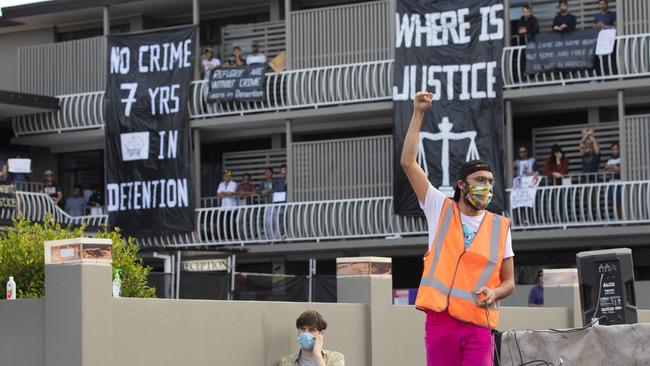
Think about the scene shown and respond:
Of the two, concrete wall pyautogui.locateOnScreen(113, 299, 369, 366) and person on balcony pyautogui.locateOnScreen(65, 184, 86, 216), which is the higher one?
person on balcony pyautogui.locateOnScreen(65, 184, 86, 216)

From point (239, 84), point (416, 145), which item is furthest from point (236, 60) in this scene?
point (416, 145)

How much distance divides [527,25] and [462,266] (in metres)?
20.3

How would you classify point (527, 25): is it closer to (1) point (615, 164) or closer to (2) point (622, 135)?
(2) point (622, 135)

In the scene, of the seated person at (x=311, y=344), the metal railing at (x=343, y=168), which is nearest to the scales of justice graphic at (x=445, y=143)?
the metal railing at (x=343, y=168)

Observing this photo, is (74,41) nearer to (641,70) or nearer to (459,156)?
(459,156)

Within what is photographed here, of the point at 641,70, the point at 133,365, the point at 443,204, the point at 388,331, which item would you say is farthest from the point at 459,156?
the point at 443,204

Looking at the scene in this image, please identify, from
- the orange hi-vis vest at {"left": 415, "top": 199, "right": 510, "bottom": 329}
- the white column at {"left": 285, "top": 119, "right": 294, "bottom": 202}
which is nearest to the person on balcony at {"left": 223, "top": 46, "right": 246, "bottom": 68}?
the white column at {"left": 285, "top": 119, "right": 294, "bottom": 202}

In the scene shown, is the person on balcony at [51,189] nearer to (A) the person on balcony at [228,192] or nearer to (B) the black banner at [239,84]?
(A) the person on balcony at [228,192]

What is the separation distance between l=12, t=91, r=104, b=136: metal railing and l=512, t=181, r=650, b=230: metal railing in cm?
1031

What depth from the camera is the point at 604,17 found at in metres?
26.9

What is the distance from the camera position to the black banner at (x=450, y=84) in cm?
2706

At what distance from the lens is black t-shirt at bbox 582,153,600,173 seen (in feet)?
86.8

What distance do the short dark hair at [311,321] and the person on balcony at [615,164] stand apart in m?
15.4

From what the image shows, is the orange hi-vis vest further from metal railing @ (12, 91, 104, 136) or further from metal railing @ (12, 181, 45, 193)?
metal railing @ (12, 91, 104, 136)
